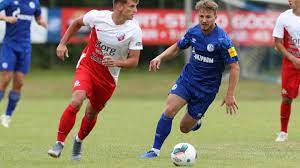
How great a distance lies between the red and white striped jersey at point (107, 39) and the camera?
10.0m

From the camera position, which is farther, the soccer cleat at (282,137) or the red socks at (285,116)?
the red socks at (285,116)

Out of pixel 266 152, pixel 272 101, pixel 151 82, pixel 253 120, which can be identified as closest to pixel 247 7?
pixel 151 82

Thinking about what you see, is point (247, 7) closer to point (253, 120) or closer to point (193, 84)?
point (253, 120)

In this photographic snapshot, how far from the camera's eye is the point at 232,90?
10273mm

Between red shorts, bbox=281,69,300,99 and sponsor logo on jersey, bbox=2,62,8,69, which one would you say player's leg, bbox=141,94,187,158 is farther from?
sponsor logo on jersey, bbox=2,62,8,69

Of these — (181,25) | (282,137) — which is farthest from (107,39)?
(181,25)

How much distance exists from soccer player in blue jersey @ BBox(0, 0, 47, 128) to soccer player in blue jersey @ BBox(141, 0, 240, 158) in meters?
4.99

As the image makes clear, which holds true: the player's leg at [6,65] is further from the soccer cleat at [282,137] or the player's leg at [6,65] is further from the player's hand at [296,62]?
the player's hand at [296,62]

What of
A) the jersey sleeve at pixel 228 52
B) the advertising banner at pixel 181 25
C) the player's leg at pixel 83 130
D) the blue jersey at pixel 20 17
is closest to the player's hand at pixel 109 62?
the player's leg at pixel 83 130

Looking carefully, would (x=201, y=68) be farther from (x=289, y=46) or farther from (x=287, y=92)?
(x=287, y=92)

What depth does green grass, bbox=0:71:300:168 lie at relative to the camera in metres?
9.95

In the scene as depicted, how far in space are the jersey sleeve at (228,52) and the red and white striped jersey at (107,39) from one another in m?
1.11

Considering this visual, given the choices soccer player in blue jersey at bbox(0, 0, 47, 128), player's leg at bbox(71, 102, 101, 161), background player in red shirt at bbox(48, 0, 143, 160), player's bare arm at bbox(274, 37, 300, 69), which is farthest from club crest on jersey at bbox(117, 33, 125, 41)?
soccer player in blue jersey at bbox(0, 0, 47, 128)

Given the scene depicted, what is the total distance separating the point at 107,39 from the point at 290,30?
3692 mm
